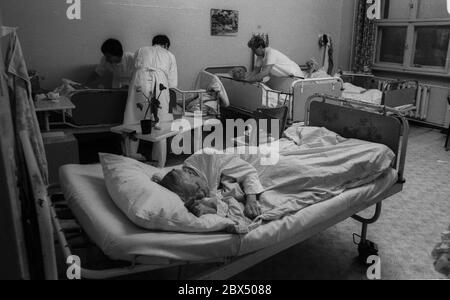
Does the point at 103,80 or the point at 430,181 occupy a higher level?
the point at 103,80

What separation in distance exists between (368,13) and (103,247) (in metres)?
5.99

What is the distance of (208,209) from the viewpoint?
1.82m

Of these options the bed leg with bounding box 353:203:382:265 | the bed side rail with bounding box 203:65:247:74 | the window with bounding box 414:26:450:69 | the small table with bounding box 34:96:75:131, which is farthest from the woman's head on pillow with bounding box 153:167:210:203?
the window with bounding box 414:26:450:69

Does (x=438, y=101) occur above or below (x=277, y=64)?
below

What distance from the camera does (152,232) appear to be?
5.01 ft

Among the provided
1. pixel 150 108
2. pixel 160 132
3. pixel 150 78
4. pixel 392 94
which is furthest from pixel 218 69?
pixel 392 94

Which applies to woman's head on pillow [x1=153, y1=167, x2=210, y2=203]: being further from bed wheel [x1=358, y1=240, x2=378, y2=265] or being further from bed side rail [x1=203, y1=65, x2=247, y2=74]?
bed side rail [x1=203, y1=65, x2=247, y2=74]

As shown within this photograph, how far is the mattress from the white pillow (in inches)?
1.2

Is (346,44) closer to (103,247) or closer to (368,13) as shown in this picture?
(368,13)

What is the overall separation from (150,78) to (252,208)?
2.29 m

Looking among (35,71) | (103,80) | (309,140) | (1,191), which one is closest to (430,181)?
(309,140)

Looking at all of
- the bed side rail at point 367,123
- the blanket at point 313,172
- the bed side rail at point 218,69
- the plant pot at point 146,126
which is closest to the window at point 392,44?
the bed side rail at point 218,69

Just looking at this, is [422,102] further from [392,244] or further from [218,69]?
[392,244]

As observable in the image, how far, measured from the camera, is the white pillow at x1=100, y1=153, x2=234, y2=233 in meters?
1.53
